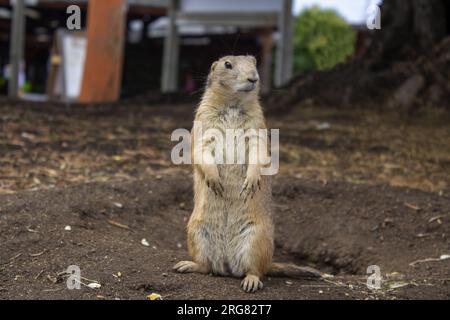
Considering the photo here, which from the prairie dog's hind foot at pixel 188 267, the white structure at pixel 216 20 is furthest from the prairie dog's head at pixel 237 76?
the white structure at pixel 216 20

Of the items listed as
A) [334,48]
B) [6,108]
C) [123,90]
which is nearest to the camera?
[6,108]

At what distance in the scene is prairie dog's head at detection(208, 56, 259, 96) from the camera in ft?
14.4

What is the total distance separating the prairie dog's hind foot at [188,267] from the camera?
13.9 feet

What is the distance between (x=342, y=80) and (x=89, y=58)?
3.57 metres

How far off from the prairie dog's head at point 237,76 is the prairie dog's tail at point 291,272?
3.73 ft

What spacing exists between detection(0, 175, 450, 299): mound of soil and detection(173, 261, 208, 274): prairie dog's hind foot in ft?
0.33

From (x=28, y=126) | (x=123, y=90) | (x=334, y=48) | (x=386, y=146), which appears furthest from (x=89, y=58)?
(x=123, y=90)

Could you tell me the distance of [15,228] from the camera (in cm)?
466

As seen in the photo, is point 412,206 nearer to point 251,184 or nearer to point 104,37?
point 251,184

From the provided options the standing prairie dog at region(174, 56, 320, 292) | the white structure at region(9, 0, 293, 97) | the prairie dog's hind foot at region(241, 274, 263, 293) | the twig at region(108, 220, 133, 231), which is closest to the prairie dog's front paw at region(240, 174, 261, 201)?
the standing prairie dog at region(174, 56, 320, 292)

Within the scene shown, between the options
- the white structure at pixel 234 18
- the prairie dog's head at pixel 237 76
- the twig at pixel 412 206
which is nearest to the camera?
the prairie dog's head at pixel 237 76

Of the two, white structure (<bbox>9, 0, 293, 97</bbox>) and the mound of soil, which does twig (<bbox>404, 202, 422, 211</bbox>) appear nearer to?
the mound of soil

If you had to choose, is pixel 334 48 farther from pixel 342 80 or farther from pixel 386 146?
pixel 386 146

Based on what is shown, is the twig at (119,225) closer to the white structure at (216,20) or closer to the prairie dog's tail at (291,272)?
the prairie dog's tail at (291,272)
